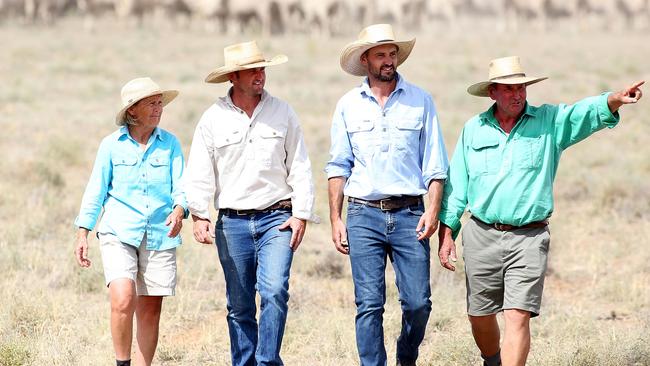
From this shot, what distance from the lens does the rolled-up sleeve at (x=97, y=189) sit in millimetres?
6148

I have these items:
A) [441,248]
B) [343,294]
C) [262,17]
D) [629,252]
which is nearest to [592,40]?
[262,17]

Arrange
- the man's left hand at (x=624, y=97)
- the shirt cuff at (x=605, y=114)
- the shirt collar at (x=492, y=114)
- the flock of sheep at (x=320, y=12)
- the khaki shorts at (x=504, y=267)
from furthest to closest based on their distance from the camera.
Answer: the flock of sheep at (x=320, y=12) → the shirt collar at (x=492, y=114) → the khaki shorts at (x=504, y=267) → the shirt cuff at (x=605, y=114) → the man's left hand at (x=624, y=97)

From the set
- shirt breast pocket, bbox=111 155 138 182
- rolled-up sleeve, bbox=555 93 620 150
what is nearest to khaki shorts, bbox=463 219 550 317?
rolled-up sleeve, bbox=555 93 620 150

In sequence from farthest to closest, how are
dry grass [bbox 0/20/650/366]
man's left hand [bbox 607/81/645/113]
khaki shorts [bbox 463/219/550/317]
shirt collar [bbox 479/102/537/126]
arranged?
1. dry grass [bbox 0/20/650/366]
2. shirt collar [bbox 479/102/537/126]
3. khaki shorts [bbox 463/219/550/317]
4. man's left hand [bbox 607/81/645/113]

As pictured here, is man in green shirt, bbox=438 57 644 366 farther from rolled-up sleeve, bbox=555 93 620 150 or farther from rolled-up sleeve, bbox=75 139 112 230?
rolled-up sleeve, bbox=75 139 112 230

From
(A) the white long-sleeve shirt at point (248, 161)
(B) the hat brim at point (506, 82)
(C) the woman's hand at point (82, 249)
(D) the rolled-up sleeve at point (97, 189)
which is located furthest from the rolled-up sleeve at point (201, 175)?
(B) the hat brim at point (506, 82)

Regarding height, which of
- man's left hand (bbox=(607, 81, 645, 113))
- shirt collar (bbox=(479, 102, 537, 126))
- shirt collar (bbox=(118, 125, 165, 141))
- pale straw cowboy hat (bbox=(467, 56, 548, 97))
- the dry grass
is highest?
pale straw cowboy hat (bbox=(467, 56, 548, 97))

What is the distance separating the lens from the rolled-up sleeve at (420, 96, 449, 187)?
6163 millimetres

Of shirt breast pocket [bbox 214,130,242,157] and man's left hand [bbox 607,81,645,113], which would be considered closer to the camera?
man's left hand [bbox 607,81,645,113]

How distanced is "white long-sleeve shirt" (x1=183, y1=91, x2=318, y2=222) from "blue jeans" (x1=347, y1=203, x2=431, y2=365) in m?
0.34

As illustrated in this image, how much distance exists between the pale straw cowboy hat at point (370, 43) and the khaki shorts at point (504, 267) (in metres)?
1.15

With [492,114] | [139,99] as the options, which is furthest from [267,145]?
[492,114]

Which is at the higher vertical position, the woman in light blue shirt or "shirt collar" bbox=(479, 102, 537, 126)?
"shirt collar" bbox=(479, 102, 537, 126)

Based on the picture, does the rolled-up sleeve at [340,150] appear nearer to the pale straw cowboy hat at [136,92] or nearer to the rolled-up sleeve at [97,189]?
the pale straw cowboy hat at [136,92]
